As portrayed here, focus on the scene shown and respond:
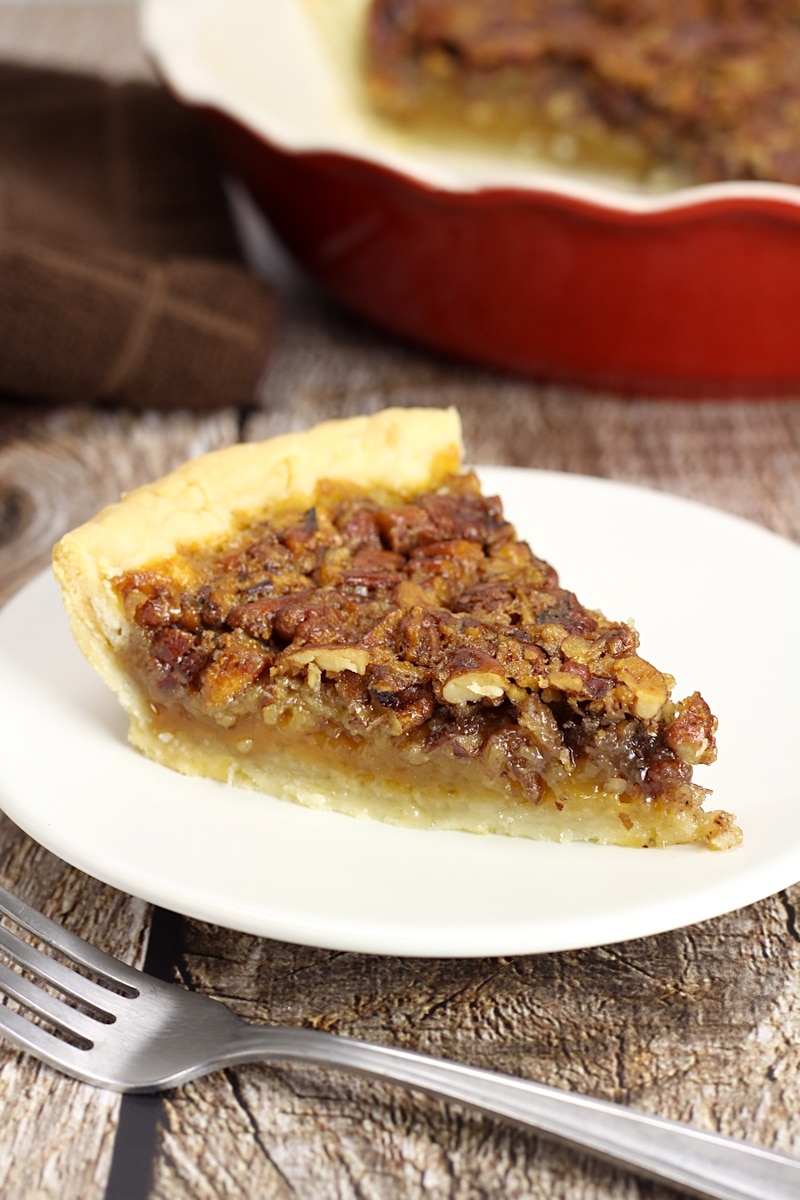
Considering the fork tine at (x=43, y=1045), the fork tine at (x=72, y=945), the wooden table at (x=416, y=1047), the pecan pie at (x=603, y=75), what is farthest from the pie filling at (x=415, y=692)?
the pecan pie at (x=603, y=75)

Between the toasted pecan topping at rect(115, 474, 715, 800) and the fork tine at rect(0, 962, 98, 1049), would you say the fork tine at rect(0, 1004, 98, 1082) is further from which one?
the toasted pecan topping at rect(115, 474, 715, 800)

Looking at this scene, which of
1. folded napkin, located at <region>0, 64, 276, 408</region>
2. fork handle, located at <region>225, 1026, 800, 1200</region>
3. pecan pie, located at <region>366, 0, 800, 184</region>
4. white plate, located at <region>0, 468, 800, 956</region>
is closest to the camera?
fork handle, located at <region>225, 1026, 800, 1200</region>

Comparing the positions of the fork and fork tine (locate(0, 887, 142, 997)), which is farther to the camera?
fork tine (locate(0, 887, 142, 997))

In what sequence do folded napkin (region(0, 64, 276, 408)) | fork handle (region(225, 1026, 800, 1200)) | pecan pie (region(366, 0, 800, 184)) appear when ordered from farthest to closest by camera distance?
pecan pie (region(366, 0, 800, 184)) → folded napkin (region(0, 64, 276, 408)) → fork handle (region(225, 1026, 800, 1200))

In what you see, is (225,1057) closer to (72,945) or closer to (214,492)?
(72,945)

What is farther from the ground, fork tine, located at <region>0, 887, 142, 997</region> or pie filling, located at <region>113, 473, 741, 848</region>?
pie filling, located at <region>113, 473, 741, 848</region>

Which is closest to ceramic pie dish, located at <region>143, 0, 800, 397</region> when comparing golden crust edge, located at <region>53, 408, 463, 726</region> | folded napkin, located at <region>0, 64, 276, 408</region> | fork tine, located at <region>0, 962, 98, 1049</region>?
folded napkin, located at <region>0, 64, 276, 408</region>

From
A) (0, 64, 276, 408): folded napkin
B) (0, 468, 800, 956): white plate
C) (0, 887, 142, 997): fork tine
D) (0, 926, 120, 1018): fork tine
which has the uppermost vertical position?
(0, 64, 276, 408): folded napkin
